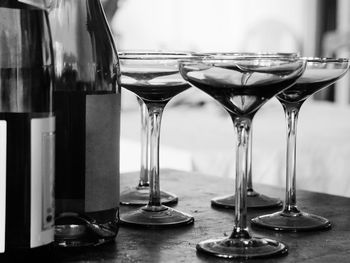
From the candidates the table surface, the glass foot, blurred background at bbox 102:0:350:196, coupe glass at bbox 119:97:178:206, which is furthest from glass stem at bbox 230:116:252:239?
the table surface

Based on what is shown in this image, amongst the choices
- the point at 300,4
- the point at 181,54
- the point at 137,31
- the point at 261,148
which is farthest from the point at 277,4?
the point at 181,54

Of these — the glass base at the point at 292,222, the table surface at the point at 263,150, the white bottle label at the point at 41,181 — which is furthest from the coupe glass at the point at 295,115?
the table surface at the point at 263,150

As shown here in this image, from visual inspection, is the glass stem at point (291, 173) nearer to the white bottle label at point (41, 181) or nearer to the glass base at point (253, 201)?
the glass base at point (253, 201)

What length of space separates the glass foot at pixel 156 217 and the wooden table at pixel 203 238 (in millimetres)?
12

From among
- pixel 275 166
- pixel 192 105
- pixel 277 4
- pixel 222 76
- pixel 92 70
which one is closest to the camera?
pixel 222 76

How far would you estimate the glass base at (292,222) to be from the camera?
29.4 inches

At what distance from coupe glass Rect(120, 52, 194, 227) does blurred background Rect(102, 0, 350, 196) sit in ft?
0.61

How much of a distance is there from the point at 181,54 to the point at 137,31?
399 cm

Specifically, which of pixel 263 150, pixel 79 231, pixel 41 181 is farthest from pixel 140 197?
pixel 263 150

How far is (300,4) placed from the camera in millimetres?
5906

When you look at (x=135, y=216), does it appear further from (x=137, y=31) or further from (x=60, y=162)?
(x=137, y=31)

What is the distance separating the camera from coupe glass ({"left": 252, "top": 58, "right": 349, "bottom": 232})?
0.78 meters

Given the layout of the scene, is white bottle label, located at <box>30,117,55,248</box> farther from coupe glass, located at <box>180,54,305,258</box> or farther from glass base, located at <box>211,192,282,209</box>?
glass base, located at <box>211,192,282,209</box>

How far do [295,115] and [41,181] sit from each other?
14.4 inches
